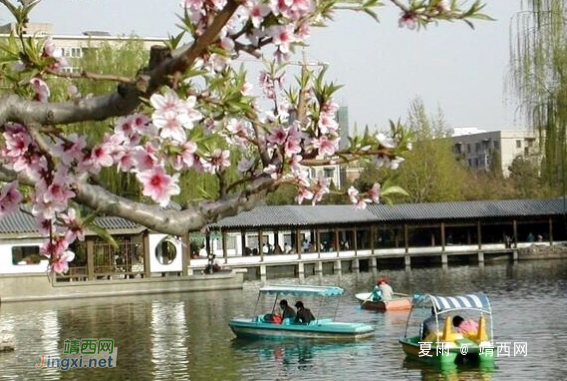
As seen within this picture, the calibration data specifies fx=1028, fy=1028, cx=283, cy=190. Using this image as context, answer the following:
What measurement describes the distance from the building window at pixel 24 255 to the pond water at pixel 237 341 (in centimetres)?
296

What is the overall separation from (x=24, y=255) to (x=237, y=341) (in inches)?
689

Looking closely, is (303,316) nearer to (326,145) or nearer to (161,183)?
(326,145)

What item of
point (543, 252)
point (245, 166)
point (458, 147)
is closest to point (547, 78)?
point (543, 252)

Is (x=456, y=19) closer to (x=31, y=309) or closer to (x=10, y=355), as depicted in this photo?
(x=10, y=355)

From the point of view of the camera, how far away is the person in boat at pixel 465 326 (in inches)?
737

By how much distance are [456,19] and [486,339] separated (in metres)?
14.2

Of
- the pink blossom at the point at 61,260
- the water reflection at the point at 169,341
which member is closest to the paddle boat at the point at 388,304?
the water reflection at the point at 169,341

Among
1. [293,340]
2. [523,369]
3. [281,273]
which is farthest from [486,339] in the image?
[281,273]

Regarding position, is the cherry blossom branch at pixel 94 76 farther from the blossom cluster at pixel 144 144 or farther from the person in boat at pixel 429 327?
the person in boat at pixel 429 327

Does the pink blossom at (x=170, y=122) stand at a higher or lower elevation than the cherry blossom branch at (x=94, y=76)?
lower

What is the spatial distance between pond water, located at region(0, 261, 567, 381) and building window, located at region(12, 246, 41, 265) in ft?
9.72

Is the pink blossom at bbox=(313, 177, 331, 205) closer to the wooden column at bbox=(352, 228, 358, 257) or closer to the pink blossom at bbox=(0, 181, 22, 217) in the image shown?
the pink blossom at bbox=(0, 181, 22, 217)

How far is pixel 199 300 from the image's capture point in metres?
34.0

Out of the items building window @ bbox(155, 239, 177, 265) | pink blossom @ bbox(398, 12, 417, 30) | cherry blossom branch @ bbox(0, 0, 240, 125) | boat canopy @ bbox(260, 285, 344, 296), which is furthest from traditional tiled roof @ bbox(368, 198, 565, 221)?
cherry blossom branch @ bbox(0, 0, 240, 125)
